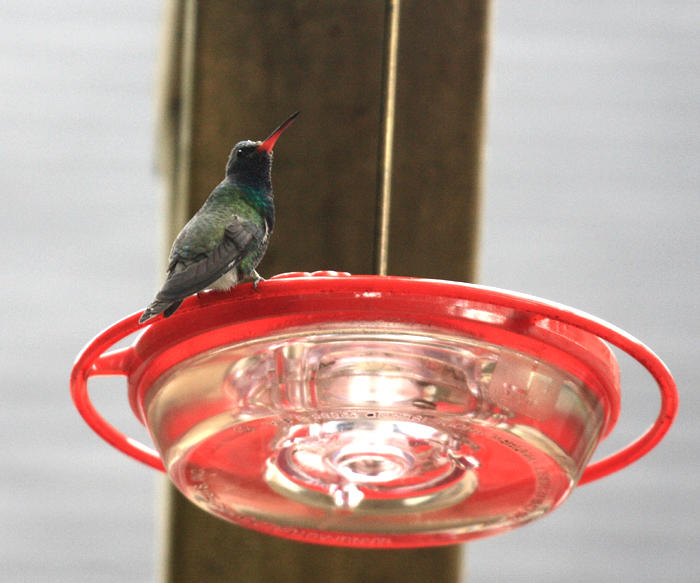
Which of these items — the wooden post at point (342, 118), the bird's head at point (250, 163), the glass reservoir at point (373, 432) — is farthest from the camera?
the wooden post at point (342, 118)

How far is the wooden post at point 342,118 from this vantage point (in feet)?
6.40

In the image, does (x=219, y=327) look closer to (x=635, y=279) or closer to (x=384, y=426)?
(x=384, y=426)

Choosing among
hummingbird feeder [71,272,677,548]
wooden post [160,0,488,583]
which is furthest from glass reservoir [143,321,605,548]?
wooden post [160,0,488,583]

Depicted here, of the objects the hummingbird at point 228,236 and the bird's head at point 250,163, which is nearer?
the hummingbird at point 228,236

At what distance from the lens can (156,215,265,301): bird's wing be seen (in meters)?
1.07

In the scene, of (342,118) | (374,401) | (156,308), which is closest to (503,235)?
(342,118)

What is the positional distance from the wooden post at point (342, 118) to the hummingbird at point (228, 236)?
45cm

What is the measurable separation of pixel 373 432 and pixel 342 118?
34.9 inches

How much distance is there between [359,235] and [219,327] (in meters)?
0.88

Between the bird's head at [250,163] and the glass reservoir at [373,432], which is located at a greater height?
the bird's head at [250,163]

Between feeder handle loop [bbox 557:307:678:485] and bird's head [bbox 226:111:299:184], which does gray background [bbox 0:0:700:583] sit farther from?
feeder handle loop [bbox 557:307:678:485]

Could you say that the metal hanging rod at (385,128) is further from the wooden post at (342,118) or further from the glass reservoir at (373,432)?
the wooden post at (342,118)

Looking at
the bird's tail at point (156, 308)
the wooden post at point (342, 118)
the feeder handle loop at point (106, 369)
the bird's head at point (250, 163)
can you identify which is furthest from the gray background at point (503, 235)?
the bird's tail at point (156, 308)

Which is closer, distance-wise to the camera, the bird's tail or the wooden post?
the bird's tail
